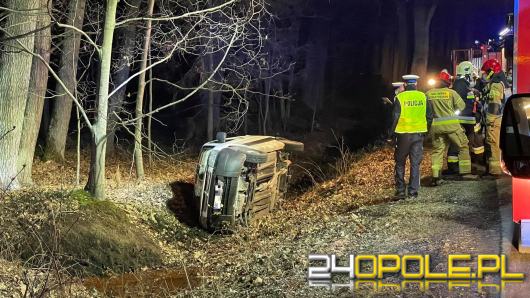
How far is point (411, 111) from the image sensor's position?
351 inches

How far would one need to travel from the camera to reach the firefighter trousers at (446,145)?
32.1 feet

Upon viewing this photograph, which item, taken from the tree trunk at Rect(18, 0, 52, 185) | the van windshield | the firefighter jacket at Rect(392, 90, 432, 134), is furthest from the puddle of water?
the firefighter jacket at Rect(392, 90, 432, 134)

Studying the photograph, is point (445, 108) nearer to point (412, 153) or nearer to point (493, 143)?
point (493, 143)

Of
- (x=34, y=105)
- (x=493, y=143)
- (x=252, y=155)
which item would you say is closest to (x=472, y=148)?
(x=493, y=143)

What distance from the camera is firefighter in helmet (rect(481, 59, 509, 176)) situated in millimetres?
9664

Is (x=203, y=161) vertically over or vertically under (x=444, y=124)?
under

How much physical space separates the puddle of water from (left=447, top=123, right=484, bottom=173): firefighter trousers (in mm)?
5063

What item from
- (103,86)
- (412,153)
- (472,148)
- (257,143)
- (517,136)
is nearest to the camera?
(517,136)

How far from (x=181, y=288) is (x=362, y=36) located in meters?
32.5

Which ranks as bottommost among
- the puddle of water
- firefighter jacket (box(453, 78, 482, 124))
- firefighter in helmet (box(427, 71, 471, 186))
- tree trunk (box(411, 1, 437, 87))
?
the puddle of water

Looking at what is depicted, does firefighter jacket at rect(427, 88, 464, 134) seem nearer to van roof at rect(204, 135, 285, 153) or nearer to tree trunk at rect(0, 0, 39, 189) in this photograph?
van roof at rect(204, 135, 285, 153)

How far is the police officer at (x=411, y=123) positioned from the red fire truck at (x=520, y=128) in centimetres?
338

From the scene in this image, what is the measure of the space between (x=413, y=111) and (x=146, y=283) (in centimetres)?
459

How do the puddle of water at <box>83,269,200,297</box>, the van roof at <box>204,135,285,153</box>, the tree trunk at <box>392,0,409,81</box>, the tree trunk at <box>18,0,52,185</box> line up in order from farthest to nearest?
1. the tree trunk at <box>392,0,409,81</box>
2. the tree trunk at <box>18,0,52,185</box>
3. the van roof at <box>204,135,285,153</box>
4. the puddle of water at <box>83,269,200,297</box>
